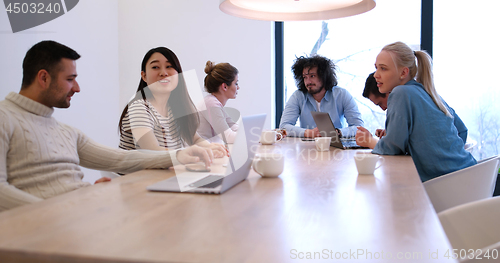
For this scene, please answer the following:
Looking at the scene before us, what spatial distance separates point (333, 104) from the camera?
11.7 ft

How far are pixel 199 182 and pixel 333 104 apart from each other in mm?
2540

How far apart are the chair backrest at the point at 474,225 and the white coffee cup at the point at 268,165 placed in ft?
1.67

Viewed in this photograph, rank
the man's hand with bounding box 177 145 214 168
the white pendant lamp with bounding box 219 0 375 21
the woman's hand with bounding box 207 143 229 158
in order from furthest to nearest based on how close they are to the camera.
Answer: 1. the white pendant lamp with bounding box 219 0 375 21
2. the woman's hand with bounding box 207 143 229 158
3. the man's hand with bounding box 177 145 214 168

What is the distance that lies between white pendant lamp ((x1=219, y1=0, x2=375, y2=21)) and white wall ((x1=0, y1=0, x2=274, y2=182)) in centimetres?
197

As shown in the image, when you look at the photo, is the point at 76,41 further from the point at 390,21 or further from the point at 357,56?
the point at 390,21

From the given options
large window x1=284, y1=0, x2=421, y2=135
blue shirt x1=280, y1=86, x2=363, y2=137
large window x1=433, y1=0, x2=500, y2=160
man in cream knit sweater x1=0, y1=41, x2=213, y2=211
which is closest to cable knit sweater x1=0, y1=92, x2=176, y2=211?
man in cream knit sweater x1=0, y1=41, x2=213, y2=211

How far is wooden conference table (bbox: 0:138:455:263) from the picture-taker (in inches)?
26.0

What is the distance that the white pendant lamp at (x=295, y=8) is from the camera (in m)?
2.10

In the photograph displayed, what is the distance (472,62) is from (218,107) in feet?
8.98

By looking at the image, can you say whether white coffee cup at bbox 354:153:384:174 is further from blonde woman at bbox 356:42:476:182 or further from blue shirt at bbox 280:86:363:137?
blue shirt at bbox 280:86:363:137

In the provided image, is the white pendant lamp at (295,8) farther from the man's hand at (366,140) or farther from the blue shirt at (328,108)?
the blue shirt at (328,108)

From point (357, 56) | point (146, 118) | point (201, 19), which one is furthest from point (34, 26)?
point (357, 56)

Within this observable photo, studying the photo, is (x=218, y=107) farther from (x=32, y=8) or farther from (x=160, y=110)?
(x=32, y=8)

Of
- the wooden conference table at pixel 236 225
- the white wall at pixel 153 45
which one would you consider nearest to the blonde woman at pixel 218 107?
the white wall at pixel 153 45
